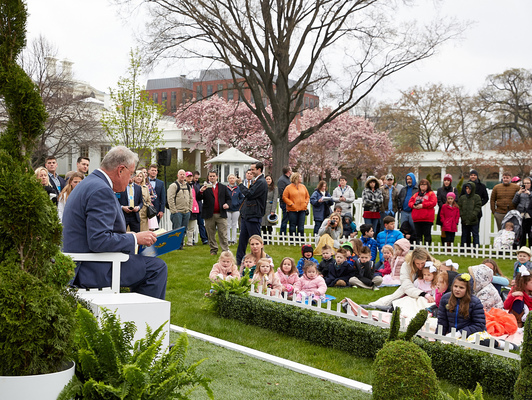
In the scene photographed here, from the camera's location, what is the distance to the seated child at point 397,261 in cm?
1071

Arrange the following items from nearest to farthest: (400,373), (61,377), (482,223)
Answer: (61,377) < (400,373) < (482,223)

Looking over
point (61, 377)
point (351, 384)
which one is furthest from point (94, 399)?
point (351, 384)

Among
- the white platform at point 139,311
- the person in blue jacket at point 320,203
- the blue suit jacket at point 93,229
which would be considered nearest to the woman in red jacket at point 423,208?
the person in blue jacket at point 320,203

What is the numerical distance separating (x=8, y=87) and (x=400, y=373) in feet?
9.32

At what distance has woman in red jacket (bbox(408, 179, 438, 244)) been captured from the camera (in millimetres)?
13523

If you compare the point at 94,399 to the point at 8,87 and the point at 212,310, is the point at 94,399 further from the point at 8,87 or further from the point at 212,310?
the point at 212,310

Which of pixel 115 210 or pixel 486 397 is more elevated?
pixel 115 210

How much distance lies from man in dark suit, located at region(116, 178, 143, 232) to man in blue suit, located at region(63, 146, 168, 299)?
5273 millimetres

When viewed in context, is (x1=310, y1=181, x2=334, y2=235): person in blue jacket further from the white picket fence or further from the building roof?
the white picket fence

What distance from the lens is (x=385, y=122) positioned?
5462 centimetres

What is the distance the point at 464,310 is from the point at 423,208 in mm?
7720

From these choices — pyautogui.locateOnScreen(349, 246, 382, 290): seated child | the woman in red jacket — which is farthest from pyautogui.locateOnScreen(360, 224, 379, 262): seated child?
the woman in red jacket

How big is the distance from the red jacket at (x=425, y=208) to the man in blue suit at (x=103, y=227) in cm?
972

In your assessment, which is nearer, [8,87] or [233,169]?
[8,87]
